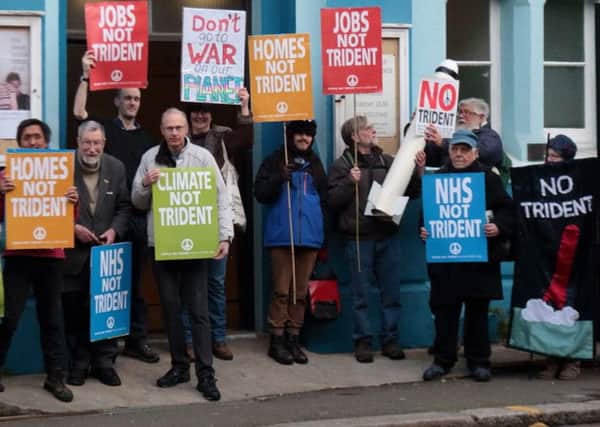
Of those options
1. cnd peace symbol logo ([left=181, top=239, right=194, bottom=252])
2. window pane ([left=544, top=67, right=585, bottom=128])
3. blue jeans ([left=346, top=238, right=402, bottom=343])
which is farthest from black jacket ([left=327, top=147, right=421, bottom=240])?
window pane ([left=544, top=67, right=585, bottom=128])

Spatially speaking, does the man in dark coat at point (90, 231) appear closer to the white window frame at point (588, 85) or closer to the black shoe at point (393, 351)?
the black shoe at point (393, 351)

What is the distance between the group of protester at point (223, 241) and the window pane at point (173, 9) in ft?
3.76

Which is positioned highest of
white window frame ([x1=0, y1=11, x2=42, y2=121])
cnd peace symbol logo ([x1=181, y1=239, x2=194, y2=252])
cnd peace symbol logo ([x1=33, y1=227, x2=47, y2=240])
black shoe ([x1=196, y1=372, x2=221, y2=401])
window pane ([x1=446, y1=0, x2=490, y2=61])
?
window pane ([x1=446, y1=0, x2=490, y2=61])

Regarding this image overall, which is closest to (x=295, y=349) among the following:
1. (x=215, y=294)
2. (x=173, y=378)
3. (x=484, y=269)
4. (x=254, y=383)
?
(x=254, y=383)

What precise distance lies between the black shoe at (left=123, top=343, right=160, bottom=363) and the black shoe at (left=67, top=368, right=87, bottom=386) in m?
0.73

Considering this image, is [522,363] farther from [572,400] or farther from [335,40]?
[335,40]

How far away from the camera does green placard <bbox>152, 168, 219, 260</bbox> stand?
1028cm

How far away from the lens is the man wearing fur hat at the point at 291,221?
37.6 feet

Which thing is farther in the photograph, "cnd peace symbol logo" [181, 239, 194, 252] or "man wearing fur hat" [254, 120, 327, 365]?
"man wearing fur hat" [254, 120, 327, 365]

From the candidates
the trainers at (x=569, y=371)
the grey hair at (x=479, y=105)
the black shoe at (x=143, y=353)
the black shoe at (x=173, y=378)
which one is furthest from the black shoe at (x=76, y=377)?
the grey hair at (x=479, y=105)

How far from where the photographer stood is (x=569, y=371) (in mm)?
11266

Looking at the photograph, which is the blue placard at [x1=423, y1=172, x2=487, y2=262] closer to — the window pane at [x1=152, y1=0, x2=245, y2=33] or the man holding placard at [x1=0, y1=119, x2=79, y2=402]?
the window pane at [x1=152, y1=0, x2=245, y2=33]

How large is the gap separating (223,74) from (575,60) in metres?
3.82

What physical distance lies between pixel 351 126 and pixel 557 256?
6.28 feet
